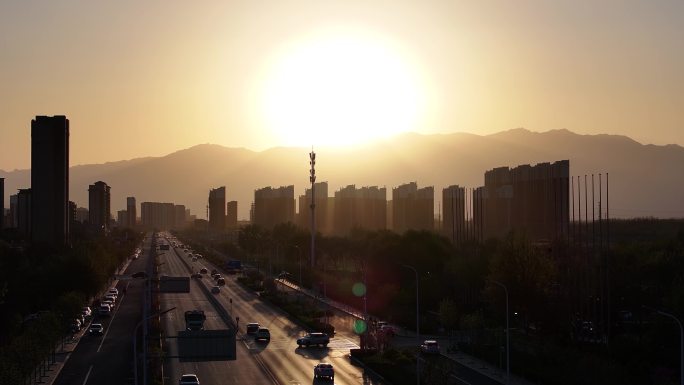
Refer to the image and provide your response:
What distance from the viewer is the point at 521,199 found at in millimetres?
124375

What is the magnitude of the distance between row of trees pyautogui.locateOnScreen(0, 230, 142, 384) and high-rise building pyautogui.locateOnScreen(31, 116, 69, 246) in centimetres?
1192

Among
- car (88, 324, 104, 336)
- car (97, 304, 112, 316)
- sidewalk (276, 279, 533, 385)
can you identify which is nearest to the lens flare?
sidewalk (276, 279, 533, 385)

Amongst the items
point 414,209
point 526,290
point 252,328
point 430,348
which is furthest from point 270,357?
point 414,209

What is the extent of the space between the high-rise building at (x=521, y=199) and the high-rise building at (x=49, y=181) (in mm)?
57060

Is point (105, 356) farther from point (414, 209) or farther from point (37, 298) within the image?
point (414, 209)

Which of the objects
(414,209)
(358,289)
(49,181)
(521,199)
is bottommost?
(358,289)

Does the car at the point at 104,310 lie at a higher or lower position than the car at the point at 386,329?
lower

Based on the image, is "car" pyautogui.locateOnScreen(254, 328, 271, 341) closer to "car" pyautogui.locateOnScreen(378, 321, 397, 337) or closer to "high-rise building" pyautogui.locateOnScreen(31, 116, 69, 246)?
"car" pyautogui.locateOnScreen(378, 321, 397, 337)

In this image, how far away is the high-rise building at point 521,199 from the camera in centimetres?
11162

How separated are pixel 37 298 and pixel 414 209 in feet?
376

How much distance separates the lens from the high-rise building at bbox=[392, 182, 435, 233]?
6939 inches

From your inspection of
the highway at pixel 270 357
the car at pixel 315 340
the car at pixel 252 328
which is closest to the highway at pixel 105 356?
the highway at pixel 270 357

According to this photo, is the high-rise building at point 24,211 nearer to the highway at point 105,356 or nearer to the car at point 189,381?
the highway at point 105,356

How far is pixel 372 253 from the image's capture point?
8438 cm
